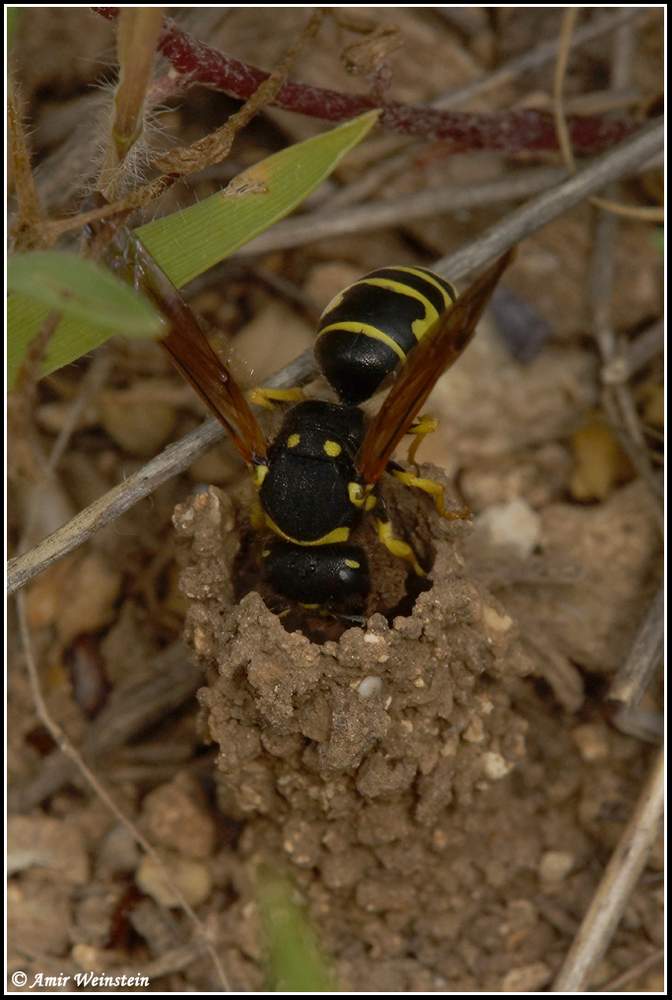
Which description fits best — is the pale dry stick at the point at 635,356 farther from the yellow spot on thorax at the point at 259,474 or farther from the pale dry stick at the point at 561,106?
the yellow spot on thorax at the point at 259,474

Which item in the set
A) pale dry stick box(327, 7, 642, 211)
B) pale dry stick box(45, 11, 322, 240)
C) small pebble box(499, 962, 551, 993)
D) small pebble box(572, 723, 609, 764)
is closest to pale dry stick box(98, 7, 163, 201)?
pale dry stick box(45, 11, 322, 240)

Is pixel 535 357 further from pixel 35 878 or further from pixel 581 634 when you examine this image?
pixel 35 878

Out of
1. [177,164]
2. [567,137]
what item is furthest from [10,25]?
[567,137]

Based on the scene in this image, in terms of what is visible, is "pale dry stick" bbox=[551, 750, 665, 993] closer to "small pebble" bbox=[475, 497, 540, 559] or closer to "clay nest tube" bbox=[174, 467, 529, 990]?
"clay nest tube" bbox=[174, 467, 529, 990]

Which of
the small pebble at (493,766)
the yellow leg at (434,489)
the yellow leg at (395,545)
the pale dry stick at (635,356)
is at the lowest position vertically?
the small pebble at (493,766)

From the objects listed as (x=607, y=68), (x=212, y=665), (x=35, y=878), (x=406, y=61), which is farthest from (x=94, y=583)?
(x=607, y=68)

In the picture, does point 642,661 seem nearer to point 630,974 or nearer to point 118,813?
point 630,974

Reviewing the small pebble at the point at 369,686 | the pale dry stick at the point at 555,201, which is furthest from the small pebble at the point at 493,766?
the pale dry stick at the point at 555,201
